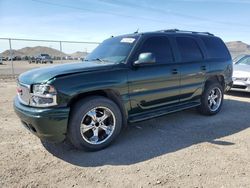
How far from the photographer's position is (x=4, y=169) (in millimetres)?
3721

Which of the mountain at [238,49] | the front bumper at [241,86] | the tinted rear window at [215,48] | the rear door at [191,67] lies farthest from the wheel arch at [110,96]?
the mountain at [238,49]

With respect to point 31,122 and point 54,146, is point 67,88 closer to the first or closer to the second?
point 31,122

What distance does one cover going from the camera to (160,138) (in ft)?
16.2

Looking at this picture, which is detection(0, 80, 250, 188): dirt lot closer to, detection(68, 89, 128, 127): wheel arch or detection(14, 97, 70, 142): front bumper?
detection(14, 97, 70, 142): front bumper

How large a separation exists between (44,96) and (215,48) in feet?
15.2

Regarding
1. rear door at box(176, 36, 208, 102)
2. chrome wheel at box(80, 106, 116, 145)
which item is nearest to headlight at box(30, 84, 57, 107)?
chrome wheel at box(80, 106, 116, 145)

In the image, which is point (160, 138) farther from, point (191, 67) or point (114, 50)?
point (114, 50)

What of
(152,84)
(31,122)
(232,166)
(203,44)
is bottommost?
(232,166)

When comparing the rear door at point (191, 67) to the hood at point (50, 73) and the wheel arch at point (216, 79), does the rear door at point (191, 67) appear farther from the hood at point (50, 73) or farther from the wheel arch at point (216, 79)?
the hood at point (50, 73)

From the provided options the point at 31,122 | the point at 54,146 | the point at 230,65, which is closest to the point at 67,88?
the point at 31,122

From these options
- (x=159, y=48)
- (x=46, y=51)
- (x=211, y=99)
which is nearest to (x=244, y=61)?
(x=211, y=99)

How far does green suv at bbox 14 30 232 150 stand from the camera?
3.88 m

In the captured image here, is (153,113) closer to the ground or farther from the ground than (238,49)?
closer to the ground

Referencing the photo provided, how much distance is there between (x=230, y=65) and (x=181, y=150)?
3590 millimetres
